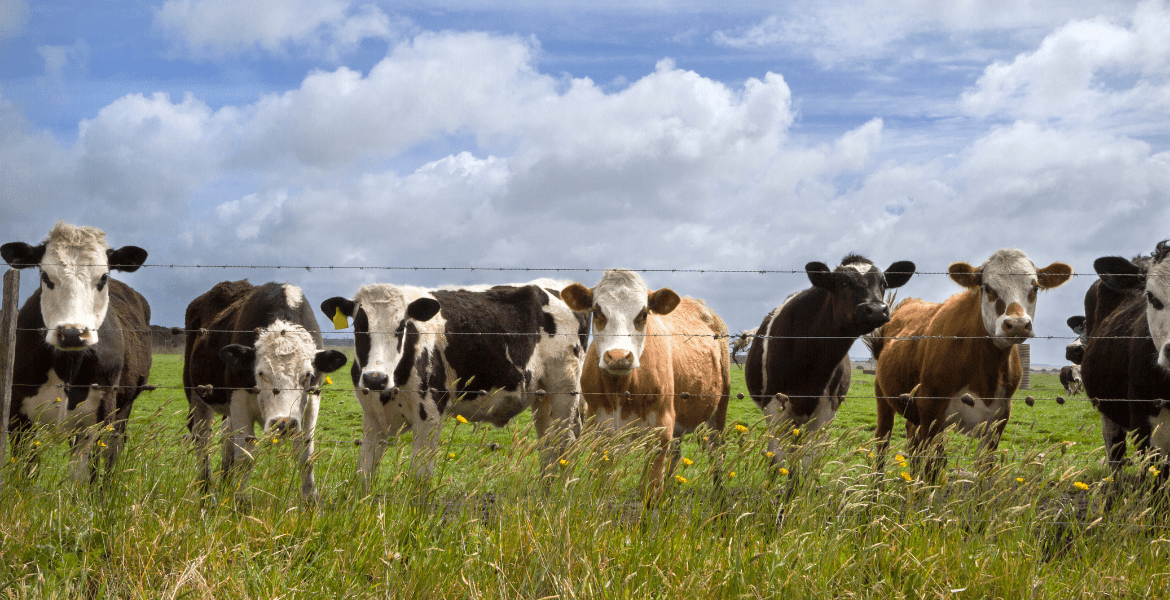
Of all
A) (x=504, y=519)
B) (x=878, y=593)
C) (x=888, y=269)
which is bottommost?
(x=878, y=593)

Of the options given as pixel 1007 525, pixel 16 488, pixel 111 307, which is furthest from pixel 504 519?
pixel 111 307

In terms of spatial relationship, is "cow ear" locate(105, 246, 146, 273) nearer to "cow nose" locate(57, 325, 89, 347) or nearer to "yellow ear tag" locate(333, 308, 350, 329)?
"cow nose" locate(57, 325, 89, 347)

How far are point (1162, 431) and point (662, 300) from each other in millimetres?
3776

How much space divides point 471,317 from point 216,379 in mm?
2629

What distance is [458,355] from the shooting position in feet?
25.3

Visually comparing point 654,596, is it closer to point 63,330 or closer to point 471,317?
point 471,317

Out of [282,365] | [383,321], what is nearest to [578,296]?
[383,321]

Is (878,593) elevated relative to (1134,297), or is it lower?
lower

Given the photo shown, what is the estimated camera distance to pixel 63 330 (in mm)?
6641

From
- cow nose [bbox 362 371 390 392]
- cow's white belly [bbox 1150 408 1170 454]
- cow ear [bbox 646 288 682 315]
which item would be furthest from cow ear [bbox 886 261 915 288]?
cow nose [bbox 362 371 390 392]

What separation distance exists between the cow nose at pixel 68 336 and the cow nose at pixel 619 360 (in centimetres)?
411

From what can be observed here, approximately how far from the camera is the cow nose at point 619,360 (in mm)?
6281

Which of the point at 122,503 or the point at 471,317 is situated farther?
the point at 471,317

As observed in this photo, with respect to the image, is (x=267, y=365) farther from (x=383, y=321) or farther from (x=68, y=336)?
(x=68, y=336)
